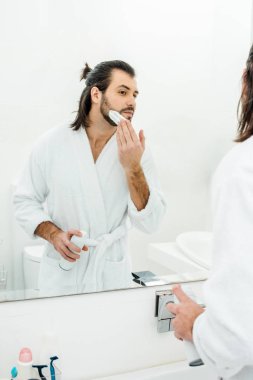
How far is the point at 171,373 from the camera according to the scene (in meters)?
1.32

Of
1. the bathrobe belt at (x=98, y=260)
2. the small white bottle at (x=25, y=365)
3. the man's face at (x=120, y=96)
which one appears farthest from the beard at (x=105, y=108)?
the small white bottle at (x=25, y=365)

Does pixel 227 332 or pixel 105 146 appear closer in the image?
pixel 227 332

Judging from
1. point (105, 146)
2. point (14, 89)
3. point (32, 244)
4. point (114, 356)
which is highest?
point (14, 89)

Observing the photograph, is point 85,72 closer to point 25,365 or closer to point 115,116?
point 115,116

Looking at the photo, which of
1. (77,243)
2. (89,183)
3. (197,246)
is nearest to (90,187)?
(89,183)

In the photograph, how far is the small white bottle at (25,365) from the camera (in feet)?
Result: 3.60

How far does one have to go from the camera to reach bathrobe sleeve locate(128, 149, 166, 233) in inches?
50.5

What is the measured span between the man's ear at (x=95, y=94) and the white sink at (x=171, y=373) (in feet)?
2.55

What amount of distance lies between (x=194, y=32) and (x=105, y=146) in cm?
44

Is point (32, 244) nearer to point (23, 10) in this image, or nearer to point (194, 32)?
point (23, 10)

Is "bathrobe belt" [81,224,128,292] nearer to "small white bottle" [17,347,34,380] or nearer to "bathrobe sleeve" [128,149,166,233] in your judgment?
"bathrobe sleeve" [128,149,166,233]

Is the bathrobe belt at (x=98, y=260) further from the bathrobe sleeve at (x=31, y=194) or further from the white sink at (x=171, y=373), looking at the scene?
the white sink at (x=171, y=373)

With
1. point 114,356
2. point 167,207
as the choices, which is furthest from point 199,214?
point 114,356

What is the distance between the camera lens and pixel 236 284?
751mm
